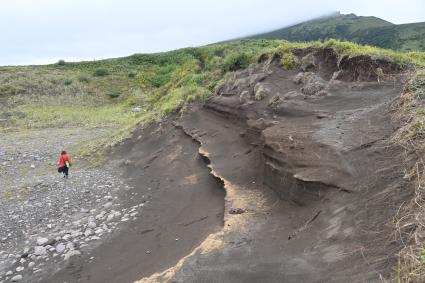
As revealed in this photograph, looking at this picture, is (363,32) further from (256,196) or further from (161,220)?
(256,196)

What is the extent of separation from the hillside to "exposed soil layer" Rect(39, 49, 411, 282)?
16.8 metres

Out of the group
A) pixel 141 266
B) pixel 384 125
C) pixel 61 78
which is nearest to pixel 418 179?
pixel 384 125

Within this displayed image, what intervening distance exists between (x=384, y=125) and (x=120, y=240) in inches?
227

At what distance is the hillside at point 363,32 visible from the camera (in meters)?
43.8

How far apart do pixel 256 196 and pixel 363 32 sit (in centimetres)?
5143

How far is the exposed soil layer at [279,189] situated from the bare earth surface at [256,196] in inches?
1.1

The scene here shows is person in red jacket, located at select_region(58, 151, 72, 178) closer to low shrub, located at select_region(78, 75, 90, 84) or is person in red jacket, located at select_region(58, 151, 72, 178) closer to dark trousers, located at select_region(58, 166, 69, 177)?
dark trousers, located at select_region(58, 166, 69, 177)

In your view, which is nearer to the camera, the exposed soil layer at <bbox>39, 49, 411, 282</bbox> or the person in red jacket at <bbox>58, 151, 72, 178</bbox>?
the exposed soil layer at <bbox>39, 49, 411, 282</bbox>

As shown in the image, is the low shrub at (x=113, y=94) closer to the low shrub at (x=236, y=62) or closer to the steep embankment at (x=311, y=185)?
the low shrub at (x=236, y=62)

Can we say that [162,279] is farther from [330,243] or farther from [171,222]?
[171,222]

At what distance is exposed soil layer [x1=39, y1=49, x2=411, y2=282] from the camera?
221 inches

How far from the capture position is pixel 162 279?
20.2 ft

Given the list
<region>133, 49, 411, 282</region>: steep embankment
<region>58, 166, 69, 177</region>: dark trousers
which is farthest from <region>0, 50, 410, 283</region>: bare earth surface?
<region>58, 166, 69, 177</region>: dark trousers

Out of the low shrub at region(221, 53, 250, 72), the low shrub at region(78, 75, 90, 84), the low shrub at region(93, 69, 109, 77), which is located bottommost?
the low shrub at region(78, 75, 90, 84)
